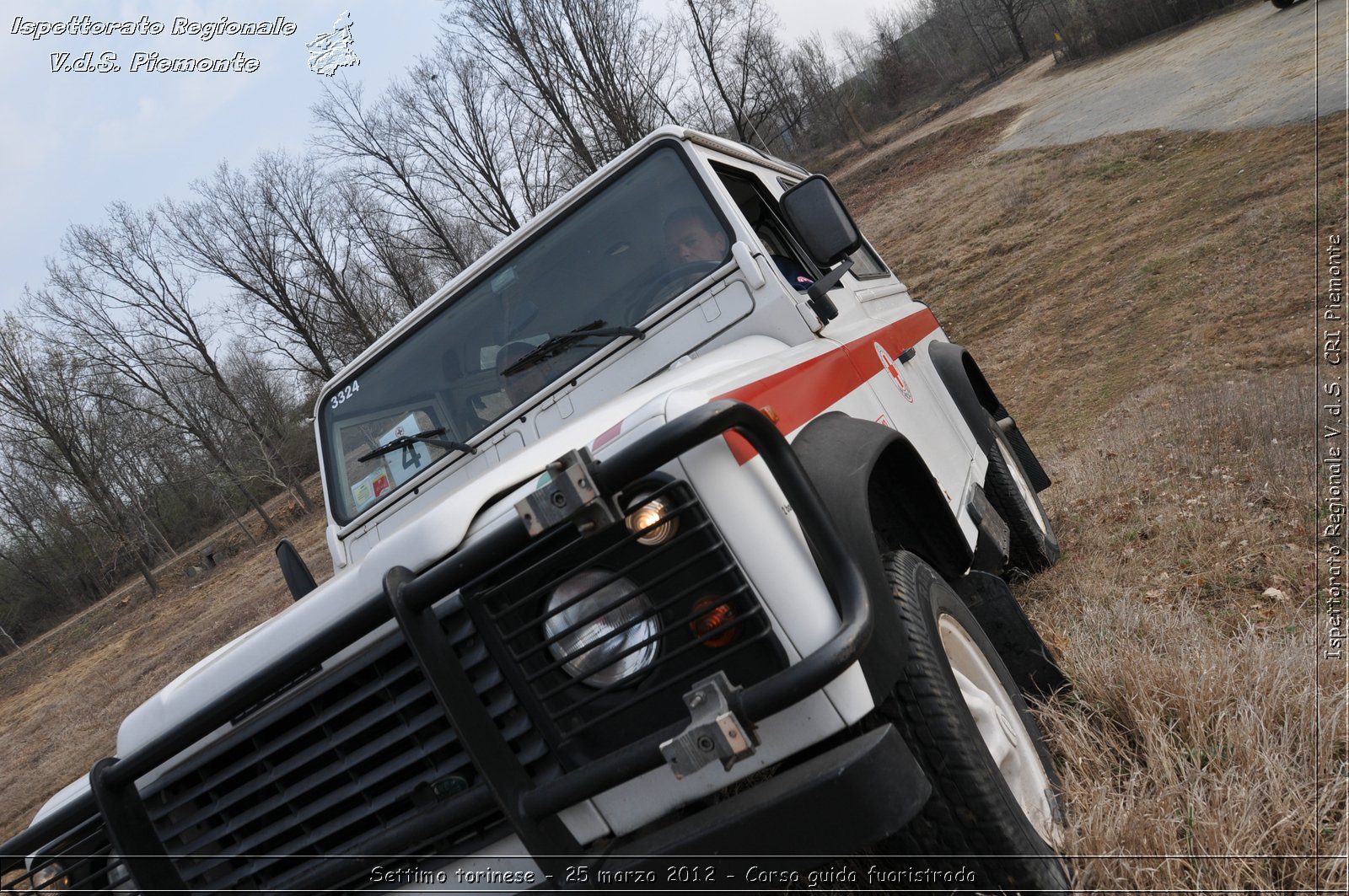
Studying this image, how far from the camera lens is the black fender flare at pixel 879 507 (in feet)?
5.57

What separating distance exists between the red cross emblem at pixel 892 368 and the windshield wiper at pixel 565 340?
3.25 feet

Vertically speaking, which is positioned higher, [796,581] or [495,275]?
[495,275]

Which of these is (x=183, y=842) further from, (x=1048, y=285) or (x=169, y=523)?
(x=169, y=523)

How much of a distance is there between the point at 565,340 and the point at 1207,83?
2004cm

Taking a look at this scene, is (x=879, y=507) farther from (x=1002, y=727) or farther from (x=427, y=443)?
(x=427, y=443)

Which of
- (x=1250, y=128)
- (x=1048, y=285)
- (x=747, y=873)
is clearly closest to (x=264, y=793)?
(x=747, y=873)

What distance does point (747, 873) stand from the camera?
60.4 inches

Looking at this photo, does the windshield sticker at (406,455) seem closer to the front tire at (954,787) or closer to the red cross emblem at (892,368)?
the red cross emblem at (892,368)

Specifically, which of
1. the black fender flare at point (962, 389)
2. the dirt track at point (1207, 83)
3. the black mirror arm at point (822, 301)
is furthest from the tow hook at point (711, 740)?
the dirt track at point (1207, 83)

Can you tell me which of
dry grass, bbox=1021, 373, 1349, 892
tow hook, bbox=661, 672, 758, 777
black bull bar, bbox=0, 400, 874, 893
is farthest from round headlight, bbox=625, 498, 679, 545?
dry grass, bbox=1021, 373, 1349, 892

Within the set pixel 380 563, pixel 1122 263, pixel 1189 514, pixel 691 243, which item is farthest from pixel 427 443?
pixel 1122 263

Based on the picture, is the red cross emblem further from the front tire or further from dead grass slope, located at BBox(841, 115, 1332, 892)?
the front tire

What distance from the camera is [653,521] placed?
162 centimetres

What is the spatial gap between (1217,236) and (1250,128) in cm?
467
